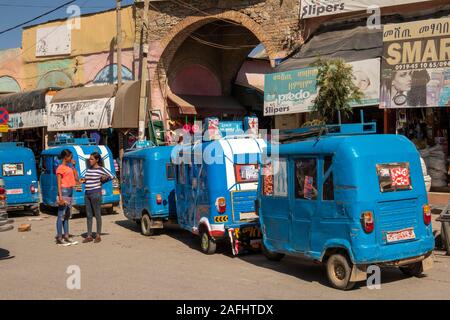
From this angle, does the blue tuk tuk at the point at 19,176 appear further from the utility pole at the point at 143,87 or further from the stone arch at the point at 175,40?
the stone arch at the point at 175,40

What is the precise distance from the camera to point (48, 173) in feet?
59.1

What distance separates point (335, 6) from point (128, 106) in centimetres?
982

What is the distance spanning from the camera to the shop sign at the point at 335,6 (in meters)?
16.2

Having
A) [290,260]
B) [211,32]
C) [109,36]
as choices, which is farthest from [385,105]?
[109,36]

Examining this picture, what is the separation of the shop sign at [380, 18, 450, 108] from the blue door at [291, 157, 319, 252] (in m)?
7.00

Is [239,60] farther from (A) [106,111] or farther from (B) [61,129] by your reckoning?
(B) [61,129]

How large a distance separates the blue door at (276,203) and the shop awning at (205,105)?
16.4 meters

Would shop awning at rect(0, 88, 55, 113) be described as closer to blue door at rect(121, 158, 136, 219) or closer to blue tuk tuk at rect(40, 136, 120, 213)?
blue tuk tuk at rect(40, 136, 120, 213)

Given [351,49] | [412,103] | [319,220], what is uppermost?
[351,49]

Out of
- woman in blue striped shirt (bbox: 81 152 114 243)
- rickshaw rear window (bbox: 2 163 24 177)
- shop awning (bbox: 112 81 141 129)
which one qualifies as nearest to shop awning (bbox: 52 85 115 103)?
shop awning (bbox: 112 81 141 129)

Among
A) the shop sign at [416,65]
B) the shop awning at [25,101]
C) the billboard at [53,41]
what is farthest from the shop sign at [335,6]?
the shop awning at [25,101]

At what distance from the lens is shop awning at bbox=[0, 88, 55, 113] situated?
2765 cm

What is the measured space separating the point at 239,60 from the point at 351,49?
1196 cm

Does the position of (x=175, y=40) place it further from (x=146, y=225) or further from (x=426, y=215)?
(x=426, y=215)
